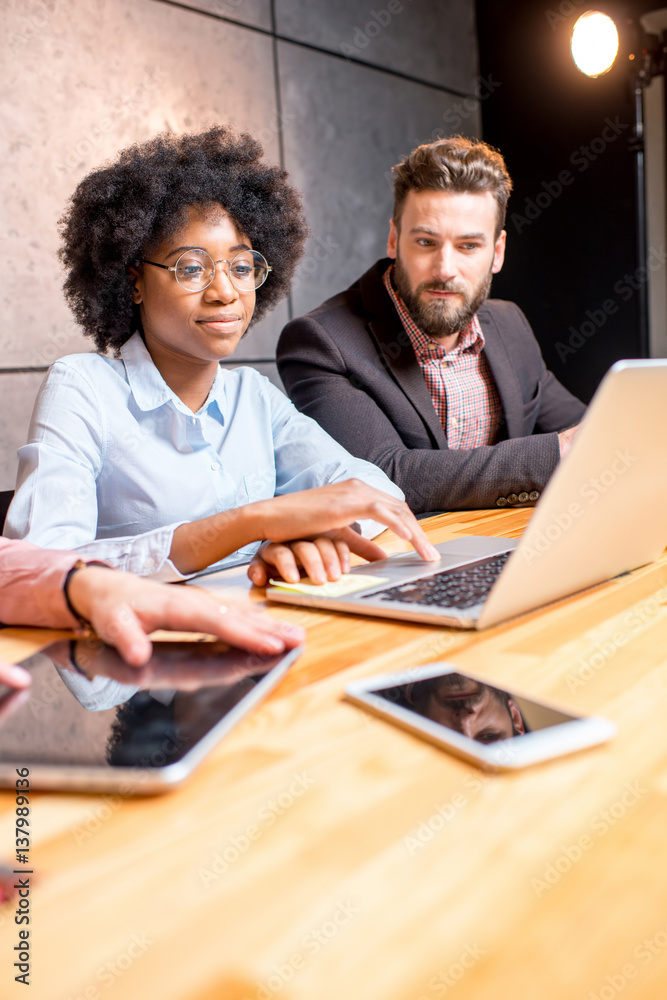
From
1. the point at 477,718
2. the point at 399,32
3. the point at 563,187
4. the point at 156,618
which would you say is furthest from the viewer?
the point at 563,187

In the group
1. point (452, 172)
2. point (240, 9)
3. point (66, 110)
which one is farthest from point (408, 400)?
point (240, 9)

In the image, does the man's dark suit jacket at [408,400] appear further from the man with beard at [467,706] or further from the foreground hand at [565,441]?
the man with beard at [467,706]

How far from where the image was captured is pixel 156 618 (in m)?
0.72

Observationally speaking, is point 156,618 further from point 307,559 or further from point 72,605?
point 307,559

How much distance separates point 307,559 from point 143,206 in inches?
36.3

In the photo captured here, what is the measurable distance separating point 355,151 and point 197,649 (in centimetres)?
372

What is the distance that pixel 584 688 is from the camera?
0.60m

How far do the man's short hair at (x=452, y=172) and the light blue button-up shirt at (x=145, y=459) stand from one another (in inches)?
36.5

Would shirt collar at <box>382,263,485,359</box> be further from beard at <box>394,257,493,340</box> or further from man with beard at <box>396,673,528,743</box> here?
man with beard at <box>396,673,528,743</box>

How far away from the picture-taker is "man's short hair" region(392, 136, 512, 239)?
223 cm

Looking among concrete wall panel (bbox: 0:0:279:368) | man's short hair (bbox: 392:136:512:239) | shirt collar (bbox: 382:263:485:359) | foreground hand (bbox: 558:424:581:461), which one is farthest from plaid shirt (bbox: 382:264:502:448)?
Answer: concrete wall panel (bbox: 0:0:279:368)

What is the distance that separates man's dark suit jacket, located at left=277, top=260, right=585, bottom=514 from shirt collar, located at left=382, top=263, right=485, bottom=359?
25mm

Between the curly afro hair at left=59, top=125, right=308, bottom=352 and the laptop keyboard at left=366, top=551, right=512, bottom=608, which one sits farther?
the curly afro hair at left=59, top=125, right=308, bottom=352

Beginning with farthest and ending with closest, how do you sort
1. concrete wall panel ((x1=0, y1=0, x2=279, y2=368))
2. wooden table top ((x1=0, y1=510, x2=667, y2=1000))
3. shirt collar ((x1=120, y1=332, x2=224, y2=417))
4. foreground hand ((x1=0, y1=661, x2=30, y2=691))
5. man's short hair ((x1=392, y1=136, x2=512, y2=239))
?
1. concrete wall panel ((x1=0, y1=0, x2=279, y2=368))
2. man's short hair ((x1=392, y1=136, x2=512, y2=239))
3. shirt collar ((x1=120, y1=332, x2=224, y2=417))
4. foreground hand ((x1=0, y1=661, x2=30, y2=691))
5. wooden table top ((x1=0, y1=510, x2=667, y2=1000))
